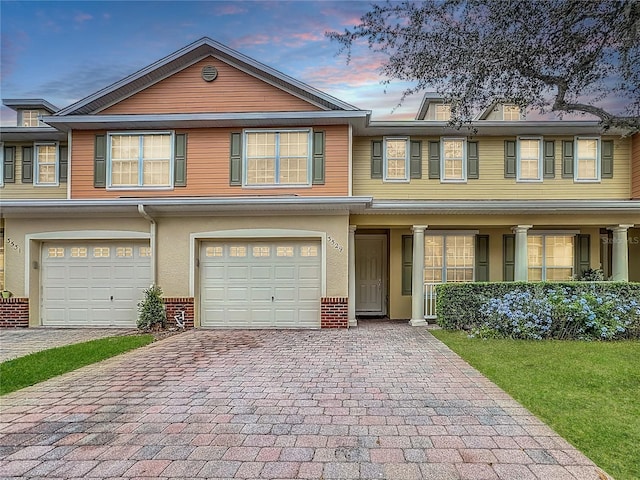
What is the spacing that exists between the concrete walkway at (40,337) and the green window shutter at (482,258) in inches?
409

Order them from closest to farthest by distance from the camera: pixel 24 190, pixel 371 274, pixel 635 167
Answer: pixel 635 167 → pixel 24 190 → pixel 371 274

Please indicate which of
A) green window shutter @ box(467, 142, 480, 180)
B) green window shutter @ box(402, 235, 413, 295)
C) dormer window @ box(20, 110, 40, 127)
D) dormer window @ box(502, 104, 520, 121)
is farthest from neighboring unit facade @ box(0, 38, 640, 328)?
dormer window @ box(20, 110, 40, 127)

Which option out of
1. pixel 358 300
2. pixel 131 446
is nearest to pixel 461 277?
pixel 358 300

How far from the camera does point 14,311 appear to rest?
33.7 ft

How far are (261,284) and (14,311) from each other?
677 cm

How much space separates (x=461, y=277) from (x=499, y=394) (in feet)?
24.8

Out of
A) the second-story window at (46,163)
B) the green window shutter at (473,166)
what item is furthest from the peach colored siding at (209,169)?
the green window shutter at (473,166)

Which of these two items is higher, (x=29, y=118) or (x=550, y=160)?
(x=29, y=118)

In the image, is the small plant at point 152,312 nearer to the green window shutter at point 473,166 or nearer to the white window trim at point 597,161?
the green window shutter at point 473,166

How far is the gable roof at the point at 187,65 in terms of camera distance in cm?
1068

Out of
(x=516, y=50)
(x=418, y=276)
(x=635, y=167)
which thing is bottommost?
(x=418, y=276)

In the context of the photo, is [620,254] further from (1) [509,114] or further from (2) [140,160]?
(2) [140,160]

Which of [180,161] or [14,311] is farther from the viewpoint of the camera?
[180,161]

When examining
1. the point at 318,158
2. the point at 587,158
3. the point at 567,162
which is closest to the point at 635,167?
the point at 587,158
